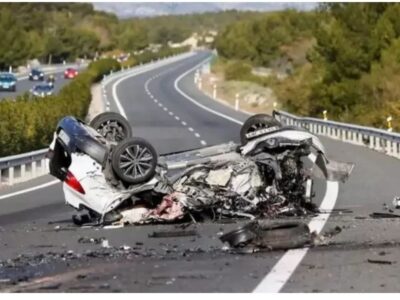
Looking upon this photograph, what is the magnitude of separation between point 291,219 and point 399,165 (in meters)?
12.1

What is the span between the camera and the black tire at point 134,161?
43.7ft

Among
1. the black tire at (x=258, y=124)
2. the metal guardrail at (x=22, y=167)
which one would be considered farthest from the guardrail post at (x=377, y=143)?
the black tire at (x=258, y=124)

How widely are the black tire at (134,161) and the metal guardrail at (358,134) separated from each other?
12.4m

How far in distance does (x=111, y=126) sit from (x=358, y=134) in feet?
70.9

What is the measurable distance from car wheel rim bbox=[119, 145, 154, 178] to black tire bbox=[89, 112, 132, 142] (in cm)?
158

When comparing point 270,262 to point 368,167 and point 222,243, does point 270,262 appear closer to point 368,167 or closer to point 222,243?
point 222,243

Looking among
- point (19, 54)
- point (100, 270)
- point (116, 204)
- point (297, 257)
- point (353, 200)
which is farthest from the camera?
point (19, 54)

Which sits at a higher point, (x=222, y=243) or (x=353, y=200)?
(x=222, y=243)

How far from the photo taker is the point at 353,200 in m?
17.1

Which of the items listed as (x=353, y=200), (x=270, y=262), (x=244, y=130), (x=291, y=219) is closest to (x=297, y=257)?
(x=270, y=262)

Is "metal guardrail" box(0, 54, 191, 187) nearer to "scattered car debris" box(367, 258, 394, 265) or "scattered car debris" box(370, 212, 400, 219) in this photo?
"scattered car debris" box(370, 212, 400, 219)

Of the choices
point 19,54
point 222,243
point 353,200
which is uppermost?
point 222,243

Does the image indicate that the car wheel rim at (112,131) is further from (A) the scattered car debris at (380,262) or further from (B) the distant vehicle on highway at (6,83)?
(B) the distant vehicle on highway at (6,83)

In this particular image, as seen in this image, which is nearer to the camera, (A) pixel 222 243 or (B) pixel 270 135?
(A) pixel 222 243
